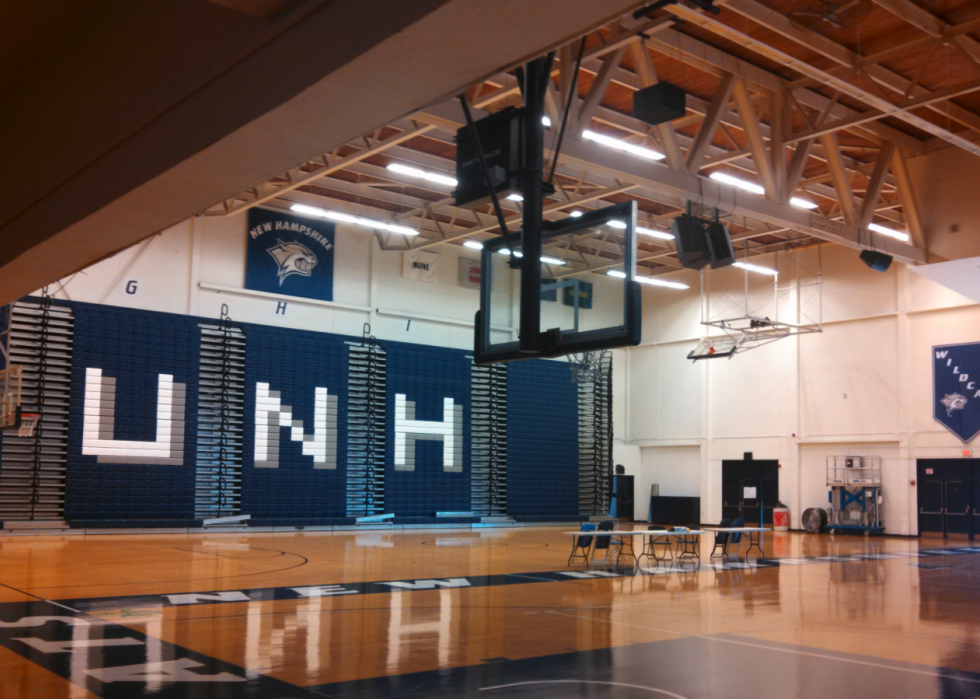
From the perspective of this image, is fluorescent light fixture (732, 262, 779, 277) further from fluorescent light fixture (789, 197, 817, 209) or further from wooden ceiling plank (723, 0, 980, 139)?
wooden ceiling plank (723, 0, 980, 139)

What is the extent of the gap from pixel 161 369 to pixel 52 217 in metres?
14.5

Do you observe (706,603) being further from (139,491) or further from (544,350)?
(139,491)

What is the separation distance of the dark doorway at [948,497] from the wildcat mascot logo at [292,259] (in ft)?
51.2

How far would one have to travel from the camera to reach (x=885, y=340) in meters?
22.2

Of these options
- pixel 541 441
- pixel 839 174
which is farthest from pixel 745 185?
pixel 541 441

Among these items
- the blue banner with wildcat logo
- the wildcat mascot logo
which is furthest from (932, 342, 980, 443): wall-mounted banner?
the wildcat mascot logo

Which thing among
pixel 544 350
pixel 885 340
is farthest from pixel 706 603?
pixel 885 340

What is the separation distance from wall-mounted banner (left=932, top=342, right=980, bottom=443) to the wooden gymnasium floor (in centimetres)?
822

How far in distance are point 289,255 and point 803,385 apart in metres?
14.0

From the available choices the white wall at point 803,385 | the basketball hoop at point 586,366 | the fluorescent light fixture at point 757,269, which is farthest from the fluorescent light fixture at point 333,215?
the white wall at point 803,385

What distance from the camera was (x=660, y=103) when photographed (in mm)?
10422

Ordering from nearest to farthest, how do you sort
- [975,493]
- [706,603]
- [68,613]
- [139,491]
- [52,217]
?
[52,217], [68,613], [706,603], [139,491], [975,493]

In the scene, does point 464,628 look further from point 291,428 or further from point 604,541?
point 291,428

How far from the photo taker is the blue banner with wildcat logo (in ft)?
65.9
